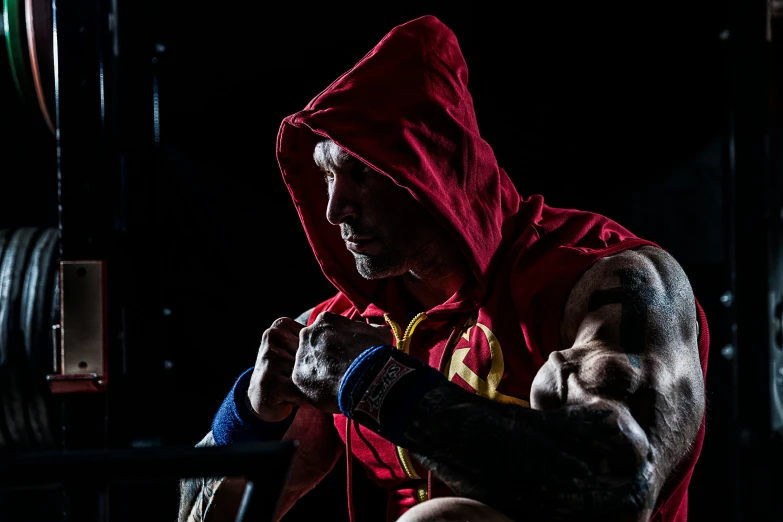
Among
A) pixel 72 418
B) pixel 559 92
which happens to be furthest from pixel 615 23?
pixel 72 418

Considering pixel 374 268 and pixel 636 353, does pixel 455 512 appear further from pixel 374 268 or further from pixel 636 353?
pixel 374 268

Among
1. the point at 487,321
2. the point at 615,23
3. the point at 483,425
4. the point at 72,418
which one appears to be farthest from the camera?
the point at 615,23

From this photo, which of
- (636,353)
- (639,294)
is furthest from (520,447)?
(639,294)

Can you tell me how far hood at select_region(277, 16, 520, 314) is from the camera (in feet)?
5.41

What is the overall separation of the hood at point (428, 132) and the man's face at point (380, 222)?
0.30ft

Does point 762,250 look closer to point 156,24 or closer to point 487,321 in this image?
point 487,321

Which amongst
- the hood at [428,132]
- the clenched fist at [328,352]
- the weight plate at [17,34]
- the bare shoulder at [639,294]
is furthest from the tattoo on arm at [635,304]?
the weight plate at [17,34]

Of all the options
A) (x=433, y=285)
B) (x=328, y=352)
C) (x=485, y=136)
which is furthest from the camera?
(x=485, y=136)

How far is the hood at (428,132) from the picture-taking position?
65.0 inches

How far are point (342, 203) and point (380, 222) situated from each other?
0.30ft

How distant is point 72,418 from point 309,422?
0.56 m

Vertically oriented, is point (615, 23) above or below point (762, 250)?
above

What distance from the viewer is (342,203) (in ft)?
5.72

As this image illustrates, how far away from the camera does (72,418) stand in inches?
76.5
